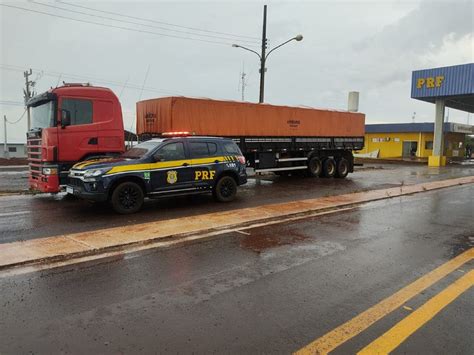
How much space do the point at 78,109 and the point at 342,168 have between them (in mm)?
13291

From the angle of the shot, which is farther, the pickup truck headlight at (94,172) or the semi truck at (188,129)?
the semi truck at (188,129)

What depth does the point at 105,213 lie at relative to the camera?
963 cm

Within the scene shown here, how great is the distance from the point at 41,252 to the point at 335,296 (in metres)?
4.30

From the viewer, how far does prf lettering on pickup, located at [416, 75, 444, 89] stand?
30.6m

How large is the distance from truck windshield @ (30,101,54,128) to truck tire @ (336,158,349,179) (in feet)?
44.5

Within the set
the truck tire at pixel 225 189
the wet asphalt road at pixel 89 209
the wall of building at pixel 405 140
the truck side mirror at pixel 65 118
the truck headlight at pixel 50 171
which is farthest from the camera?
the wall of building at pixel 405 140

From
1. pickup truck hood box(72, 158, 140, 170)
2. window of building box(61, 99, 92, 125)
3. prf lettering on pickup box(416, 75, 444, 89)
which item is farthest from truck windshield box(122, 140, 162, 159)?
prf lettering on pickup box(416, 75, 444, 89)

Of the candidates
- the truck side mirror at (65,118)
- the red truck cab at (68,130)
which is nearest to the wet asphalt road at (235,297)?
the red truck cab at (68,130)

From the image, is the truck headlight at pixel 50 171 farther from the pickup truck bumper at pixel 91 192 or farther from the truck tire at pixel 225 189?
the truck tire at pixel 225 189

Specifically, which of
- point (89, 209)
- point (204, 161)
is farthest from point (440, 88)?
point (89, 209)

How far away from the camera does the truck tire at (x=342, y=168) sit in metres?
20.1

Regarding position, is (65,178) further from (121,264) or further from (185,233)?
(121,264)

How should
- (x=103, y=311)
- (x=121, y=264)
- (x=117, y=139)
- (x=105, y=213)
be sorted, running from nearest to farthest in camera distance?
(x=103, y=311), (x=121, y=264), (x=105, y=213), (x=117, y=139)

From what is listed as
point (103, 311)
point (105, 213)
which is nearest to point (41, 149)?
point (105, 213)
